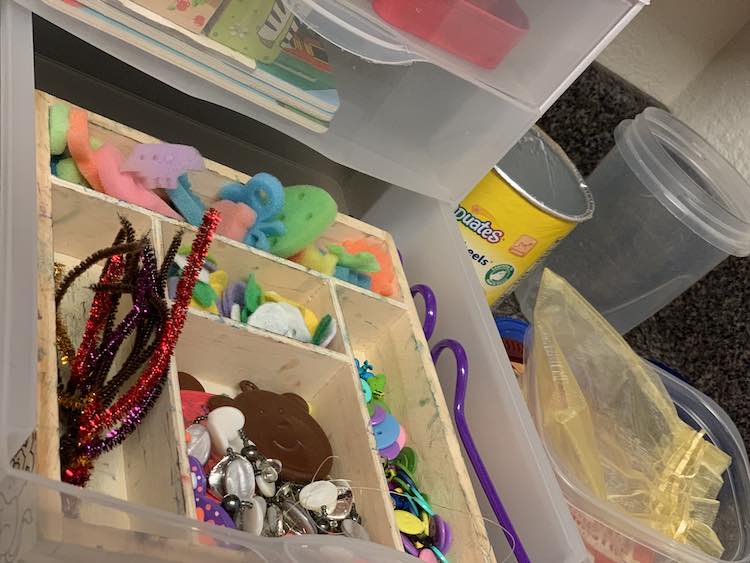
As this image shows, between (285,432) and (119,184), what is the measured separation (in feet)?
0.68

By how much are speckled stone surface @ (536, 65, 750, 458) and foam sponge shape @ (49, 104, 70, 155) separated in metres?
0.60

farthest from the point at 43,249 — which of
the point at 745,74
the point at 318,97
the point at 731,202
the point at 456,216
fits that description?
the point at 745,74

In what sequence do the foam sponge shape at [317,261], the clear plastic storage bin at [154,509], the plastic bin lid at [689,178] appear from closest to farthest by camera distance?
the clear plastic storage bin at [154,509] → the foam sponge shape at [317,261] → the plastic bin lid at [689,178]

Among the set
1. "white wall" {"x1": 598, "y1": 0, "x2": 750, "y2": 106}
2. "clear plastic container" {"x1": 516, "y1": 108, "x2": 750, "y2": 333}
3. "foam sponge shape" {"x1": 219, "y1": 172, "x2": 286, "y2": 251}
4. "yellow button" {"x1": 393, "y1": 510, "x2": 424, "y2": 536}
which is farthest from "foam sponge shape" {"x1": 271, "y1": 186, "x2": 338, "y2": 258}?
"white wall" {"x1": 598, "y1": 0, "x2": 750, "y2": 106}

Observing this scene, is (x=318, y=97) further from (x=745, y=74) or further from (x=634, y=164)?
(x=745, y=74)

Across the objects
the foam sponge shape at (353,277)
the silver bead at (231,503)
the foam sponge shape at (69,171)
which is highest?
the foam sponge shape at (353,277)

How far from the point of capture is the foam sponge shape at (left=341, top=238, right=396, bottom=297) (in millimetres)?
706

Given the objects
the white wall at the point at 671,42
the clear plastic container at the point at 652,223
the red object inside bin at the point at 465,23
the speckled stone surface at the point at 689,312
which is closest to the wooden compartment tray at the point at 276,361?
the red object inside bin at the point at 465,23

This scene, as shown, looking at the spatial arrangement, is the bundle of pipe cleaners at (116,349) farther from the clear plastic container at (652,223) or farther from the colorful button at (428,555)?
the clear plastic container at (652,223)

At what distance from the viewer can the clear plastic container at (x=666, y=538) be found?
0.63 m

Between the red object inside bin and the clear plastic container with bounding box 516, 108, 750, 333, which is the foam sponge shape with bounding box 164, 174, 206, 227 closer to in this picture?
the red object inside bin

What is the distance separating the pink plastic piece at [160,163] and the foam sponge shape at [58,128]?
0.14 feet

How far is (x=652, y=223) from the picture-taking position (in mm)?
842

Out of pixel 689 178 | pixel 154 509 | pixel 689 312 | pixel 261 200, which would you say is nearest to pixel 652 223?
pixel 689 178
